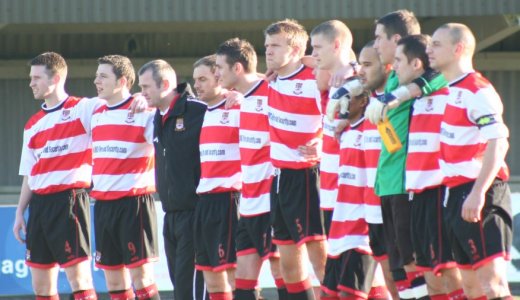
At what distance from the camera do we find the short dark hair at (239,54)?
8695mm

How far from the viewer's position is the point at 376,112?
7047 millimetres

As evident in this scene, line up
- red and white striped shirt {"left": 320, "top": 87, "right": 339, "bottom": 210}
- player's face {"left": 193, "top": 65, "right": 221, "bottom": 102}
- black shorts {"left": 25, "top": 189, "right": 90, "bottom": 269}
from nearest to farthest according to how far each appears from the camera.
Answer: red and white striped shirt {"left": 320, "top": 87, "right": 339, "bottom": 210} < player's face {"left": 193, "top": 65, "right": 221, "bottom": 102} < black shorts {"left": 25, "top": 189, "right": 90, "bottom": 269}

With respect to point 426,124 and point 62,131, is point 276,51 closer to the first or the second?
point 426,124

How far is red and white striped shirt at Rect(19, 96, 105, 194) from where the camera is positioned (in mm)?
9414

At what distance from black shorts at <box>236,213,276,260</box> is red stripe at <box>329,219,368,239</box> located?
3.68ft

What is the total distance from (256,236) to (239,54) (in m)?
1.35

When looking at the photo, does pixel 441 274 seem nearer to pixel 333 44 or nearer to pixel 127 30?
pixel 333 44

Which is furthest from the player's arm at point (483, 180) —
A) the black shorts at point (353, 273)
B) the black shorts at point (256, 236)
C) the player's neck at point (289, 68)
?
the black shorts at point (256, 236)

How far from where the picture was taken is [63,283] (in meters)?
12.0

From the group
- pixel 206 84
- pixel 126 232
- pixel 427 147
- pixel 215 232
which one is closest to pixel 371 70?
pixel 427 147

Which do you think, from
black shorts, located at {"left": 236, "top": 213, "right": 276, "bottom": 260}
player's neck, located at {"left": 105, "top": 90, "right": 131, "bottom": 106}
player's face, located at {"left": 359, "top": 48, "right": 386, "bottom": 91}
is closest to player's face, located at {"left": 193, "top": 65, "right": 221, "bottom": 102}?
player's neck, located at {"left": 105, "top": 90, "right": 131, "bottom": 106}

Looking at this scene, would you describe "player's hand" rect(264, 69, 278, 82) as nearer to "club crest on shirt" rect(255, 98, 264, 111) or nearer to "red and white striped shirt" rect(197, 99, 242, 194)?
"club crest on shirt" rect(255, 98, 264, 111)

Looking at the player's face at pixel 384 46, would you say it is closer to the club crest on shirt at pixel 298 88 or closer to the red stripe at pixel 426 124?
the red stripe at pixel 426 124

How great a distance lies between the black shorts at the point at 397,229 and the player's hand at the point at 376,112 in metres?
0.49
